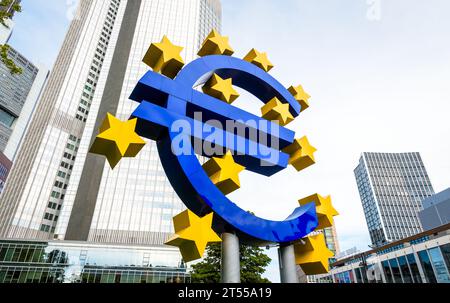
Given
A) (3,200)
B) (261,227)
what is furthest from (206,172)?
(3,200)

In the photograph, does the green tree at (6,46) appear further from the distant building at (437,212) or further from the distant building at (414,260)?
the distant building at (437,212)

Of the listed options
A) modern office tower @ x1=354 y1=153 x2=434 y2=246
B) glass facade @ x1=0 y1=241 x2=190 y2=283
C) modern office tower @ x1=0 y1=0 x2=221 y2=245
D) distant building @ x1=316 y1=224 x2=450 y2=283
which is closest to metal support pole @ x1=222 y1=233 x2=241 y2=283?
distant building @ x1=316 y1=224 x2=450 y2=283

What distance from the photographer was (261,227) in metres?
5.98

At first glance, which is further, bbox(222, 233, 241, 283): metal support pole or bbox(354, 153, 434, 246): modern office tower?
bbox(354, 153, 434, 246): modern office tower

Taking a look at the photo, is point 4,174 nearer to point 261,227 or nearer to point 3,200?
point 3,200

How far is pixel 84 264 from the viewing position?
42.6 meters

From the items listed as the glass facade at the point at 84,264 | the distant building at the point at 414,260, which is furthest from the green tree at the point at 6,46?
the glass facade at the point at 84,264

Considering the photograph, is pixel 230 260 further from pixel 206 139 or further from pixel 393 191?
pixel 393 191

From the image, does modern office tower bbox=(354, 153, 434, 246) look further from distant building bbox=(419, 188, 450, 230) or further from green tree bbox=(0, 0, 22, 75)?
green tree bbox=(0, 0, 22, 75)

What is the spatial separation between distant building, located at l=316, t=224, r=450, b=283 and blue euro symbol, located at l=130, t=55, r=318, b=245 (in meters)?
29.3

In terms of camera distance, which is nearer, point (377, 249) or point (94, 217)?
point (377, 249)

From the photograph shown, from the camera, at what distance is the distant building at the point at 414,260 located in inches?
1309

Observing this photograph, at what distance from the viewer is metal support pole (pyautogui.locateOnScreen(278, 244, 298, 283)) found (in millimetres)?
6398
